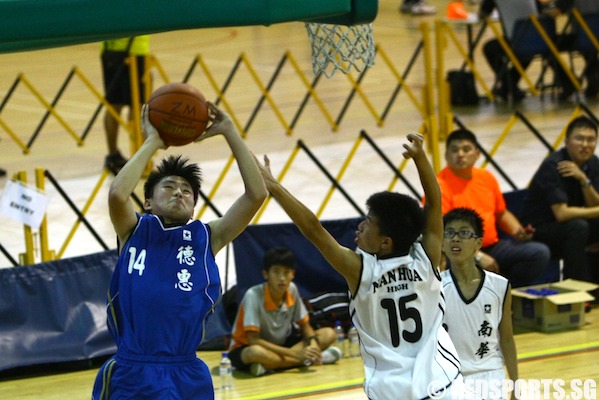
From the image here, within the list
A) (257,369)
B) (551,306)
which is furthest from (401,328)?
(551,306)

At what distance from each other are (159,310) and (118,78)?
7.68 m

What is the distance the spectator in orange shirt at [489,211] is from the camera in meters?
8.41

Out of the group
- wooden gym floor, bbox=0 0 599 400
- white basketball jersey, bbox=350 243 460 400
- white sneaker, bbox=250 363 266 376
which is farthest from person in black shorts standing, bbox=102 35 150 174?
white basketball jersey, bbox=350 243 460 400

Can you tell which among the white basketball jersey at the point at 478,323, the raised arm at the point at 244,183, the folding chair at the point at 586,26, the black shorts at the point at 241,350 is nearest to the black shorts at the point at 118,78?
the black shorts at the point at 241,350

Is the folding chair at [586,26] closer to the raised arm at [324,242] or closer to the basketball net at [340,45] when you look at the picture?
the basketball net at [340,45]

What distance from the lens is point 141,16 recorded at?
4.07 metres

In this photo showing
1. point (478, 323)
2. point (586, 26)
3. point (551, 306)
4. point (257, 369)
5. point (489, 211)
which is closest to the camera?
point (478, 323)

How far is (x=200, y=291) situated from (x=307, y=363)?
3.24m

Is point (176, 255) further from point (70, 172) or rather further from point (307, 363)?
point (70, 172)

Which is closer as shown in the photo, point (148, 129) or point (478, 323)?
point (148, 129)

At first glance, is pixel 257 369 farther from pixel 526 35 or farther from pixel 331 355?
pixel 526 35

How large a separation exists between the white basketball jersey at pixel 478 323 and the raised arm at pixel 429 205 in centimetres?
113

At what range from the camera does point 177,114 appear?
4586 mm

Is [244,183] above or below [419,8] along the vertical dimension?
above
